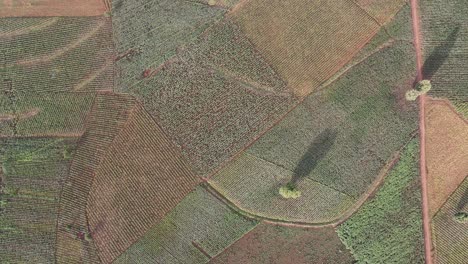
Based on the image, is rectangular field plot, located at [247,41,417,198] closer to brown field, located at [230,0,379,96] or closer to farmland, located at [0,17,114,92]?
brown field, located at [230,0,379,96]

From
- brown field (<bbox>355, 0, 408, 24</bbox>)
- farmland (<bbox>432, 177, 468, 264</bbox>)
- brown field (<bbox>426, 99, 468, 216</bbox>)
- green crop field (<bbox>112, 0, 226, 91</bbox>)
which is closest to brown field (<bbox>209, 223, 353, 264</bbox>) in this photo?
farmland (<bbox>432, 177, 468, 264</bbox>)

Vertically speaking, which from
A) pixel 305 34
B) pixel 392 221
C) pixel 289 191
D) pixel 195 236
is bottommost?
pixel 195 236

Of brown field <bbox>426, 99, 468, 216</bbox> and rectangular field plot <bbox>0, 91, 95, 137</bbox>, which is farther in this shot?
rectangular field plot <bbox>0, 91, 95, 137</bbox>

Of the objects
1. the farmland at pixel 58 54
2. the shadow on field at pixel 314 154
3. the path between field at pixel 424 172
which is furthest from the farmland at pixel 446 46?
the farmland at pixel 58 54

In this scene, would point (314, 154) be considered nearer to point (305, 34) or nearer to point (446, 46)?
point (305, 34)

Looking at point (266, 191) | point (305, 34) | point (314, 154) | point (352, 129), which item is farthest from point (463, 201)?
point (305, 34)

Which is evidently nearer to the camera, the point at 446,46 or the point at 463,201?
the point at 463,201
